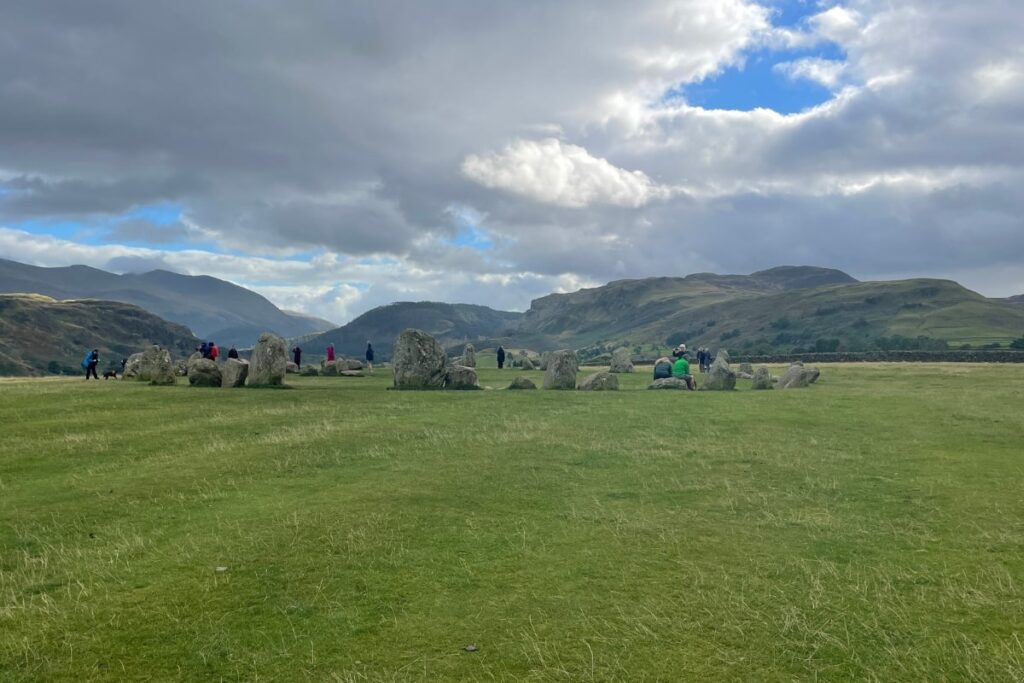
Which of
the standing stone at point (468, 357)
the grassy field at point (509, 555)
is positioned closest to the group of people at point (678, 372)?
the standing stone at point (468, 357)

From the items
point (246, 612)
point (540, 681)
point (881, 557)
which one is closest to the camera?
point (540, 681)

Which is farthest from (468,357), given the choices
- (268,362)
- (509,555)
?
(509,555)

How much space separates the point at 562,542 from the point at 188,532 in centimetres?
609

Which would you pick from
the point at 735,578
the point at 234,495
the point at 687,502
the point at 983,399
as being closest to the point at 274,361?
the point at 234,495

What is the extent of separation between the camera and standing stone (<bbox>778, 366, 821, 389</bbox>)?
1586 inches

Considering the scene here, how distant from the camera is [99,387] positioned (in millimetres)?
31781

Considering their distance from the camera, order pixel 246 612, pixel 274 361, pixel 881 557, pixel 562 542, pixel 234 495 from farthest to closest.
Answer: pixel 274 361
pixel 234 495
pixel 562 542
pixel 881 557
pixel 246 612

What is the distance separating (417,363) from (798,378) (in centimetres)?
2283

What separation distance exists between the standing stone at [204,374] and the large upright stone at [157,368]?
6.48 feet

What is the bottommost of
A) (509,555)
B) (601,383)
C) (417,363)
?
(509,555)

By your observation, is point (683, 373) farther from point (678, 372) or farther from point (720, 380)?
point (720, 380)

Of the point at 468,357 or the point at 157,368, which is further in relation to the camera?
the point at 468,357

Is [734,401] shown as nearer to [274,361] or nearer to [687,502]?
[687,502]

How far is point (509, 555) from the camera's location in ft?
32.1
